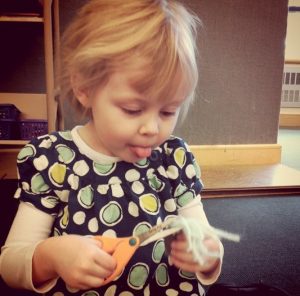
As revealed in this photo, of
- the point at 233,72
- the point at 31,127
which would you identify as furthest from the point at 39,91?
the point at 233,72

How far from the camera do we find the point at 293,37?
3408mm

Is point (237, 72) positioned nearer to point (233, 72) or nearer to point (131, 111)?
point (233, 72)

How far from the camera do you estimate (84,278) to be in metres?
0.42

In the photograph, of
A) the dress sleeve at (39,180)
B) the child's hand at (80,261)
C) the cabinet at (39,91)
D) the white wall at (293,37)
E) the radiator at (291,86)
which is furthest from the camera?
the radiator at (291,86)

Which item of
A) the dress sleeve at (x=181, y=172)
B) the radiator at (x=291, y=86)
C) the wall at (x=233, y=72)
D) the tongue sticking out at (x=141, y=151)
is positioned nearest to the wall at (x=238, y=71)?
the wall at (x=233, y=72)

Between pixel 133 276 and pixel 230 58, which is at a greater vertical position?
pixel 230 58

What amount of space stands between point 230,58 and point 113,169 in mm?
1254

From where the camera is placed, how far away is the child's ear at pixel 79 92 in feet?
1.81

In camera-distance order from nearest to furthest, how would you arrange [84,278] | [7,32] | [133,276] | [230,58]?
1. [84,278]
2. [133,276]
3. [7,32]
4. [230,58]

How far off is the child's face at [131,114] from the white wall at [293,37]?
323 cm


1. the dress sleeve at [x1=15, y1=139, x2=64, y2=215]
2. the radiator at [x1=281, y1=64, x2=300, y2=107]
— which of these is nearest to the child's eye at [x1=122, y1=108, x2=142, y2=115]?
the dress sleeve at [x1=15, y1=139, x2=64, y2=215]

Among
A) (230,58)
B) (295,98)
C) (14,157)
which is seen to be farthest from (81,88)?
(295,98)

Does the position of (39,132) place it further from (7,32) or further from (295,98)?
(295,98)

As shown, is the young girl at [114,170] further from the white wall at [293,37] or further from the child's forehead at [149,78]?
the white wall at [293,37]
